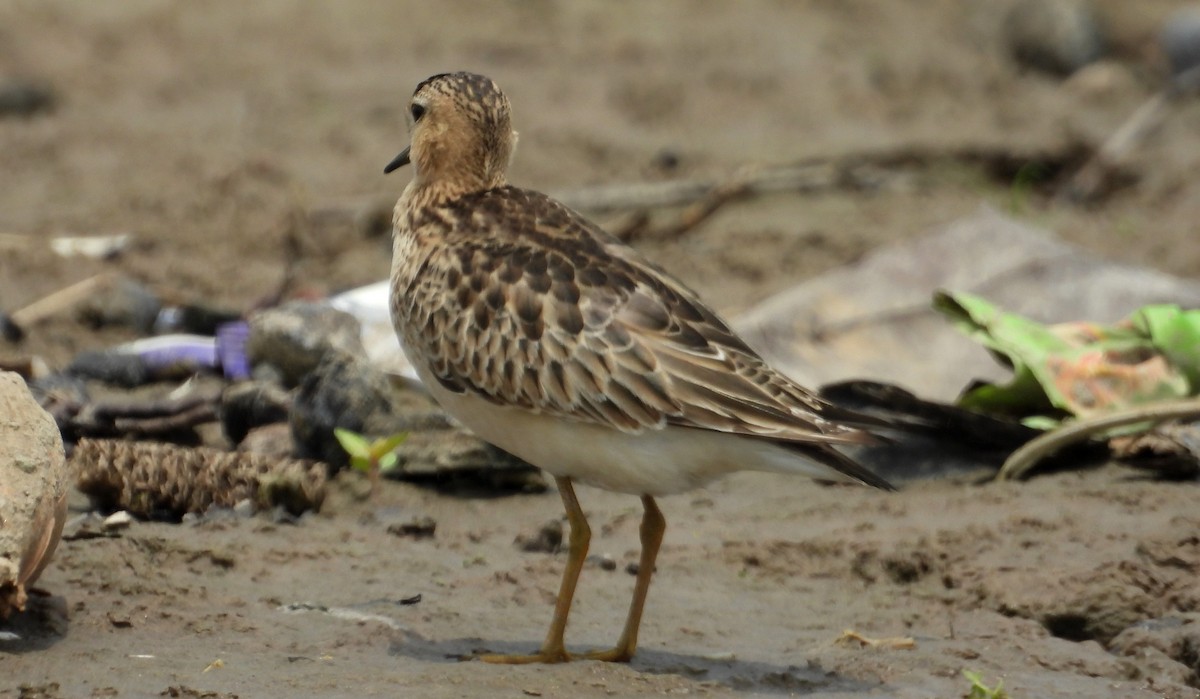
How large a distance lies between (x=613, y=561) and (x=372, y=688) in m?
1.62

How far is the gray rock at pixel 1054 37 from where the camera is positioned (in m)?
13.6

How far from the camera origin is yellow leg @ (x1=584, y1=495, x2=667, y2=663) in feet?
16.1

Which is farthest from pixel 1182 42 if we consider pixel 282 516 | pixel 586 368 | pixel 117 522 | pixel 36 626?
pixel 36 626

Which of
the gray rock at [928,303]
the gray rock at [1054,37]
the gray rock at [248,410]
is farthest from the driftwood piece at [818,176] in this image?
the gray rock at [248,410]

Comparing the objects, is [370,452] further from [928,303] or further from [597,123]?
[597,123]

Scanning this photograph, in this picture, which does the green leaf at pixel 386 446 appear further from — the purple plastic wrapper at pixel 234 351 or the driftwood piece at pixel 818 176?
the driftwood piece at pixel 818 176

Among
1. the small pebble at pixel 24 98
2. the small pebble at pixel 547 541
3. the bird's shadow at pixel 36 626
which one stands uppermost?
the small pebble at pixel 24 98

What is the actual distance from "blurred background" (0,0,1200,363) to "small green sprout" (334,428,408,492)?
2.09 m

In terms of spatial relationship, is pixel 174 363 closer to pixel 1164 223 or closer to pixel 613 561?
pixel 613 561

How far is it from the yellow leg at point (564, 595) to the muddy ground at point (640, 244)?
97mm

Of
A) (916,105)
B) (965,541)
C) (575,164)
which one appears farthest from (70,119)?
(965,541)

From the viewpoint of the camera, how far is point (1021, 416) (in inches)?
276

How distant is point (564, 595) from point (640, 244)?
5.23 metres

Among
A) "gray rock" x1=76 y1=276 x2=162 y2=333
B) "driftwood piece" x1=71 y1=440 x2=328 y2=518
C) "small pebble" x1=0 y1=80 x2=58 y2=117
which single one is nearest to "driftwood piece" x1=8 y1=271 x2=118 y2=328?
"gray rock" x1=76 y1=276 x2=162 y2=333
